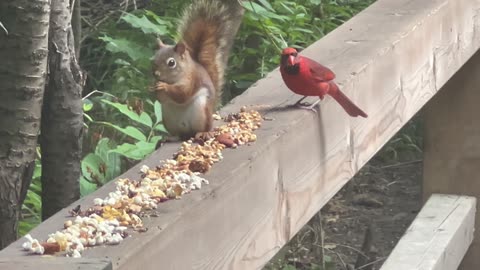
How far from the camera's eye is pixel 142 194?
118 centimetres

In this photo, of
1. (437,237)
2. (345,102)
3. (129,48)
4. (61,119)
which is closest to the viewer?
(345,102)

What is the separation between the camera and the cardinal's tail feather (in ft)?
5.26

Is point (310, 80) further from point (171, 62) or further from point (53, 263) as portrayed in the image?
point (53, 263)

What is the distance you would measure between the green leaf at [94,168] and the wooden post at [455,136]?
0.96 meters

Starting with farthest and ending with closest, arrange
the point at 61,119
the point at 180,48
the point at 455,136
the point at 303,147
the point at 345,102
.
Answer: the point at 455,136, the point at 61,119, the point at 180,48, the point at 345,102, the point at 303,147

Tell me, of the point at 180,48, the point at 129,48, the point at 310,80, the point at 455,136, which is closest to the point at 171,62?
the point at 180,48

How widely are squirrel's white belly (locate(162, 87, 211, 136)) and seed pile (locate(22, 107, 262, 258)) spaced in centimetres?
9

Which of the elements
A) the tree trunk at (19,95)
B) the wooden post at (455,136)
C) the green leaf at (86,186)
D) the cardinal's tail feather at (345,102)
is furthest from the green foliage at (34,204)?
the wooden post at (455,136)

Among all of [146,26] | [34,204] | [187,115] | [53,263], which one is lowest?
[34,204]

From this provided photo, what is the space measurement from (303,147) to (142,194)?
1.24 ft

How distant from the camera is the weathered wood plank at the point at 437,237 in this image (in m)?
2.13

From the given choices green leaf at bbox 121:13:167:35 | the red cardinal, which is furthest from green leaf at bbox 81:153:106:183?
green leaf at bbox 121:13:167:35

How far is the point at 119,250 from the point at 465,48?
148 centimetres

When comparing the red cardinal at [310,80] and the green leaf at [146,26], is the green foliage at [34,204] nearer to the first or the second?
the green leaf at [146,26]
